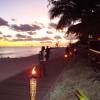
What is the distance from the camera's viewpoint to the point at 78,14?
3116cm

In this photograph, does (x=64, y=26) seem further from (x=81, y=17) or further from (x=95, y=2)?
(x=95, y=2)

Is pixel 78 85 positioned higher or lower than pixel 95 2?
lower

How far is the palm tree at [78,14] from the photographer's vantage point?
28.5m

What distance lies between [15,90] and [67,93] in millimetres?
4070

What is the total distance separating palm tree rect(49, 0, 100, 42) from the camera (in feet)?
93.4

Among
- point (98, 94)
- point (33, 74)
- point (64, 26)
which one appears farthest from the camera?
point (64, 26)

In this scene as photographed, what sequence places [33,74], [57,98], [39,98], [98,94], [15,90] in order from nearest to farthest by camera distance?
[33,74] → [98,94] → [57,98] → [39,98] → [15,90]

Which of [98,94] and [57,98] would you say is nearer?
[98,94]

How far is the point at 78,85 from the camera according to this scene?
40.7 feet

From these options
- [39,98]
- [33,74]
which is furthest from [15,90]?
[33,74]

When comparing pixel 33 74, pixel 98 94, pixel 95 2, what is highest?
pixel 95 2

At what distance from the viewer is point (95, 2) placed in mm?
29641

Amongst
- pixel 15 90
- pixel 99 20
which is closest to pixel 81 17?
pixel 99 20

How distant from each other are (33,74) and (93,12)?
23.8 metres
